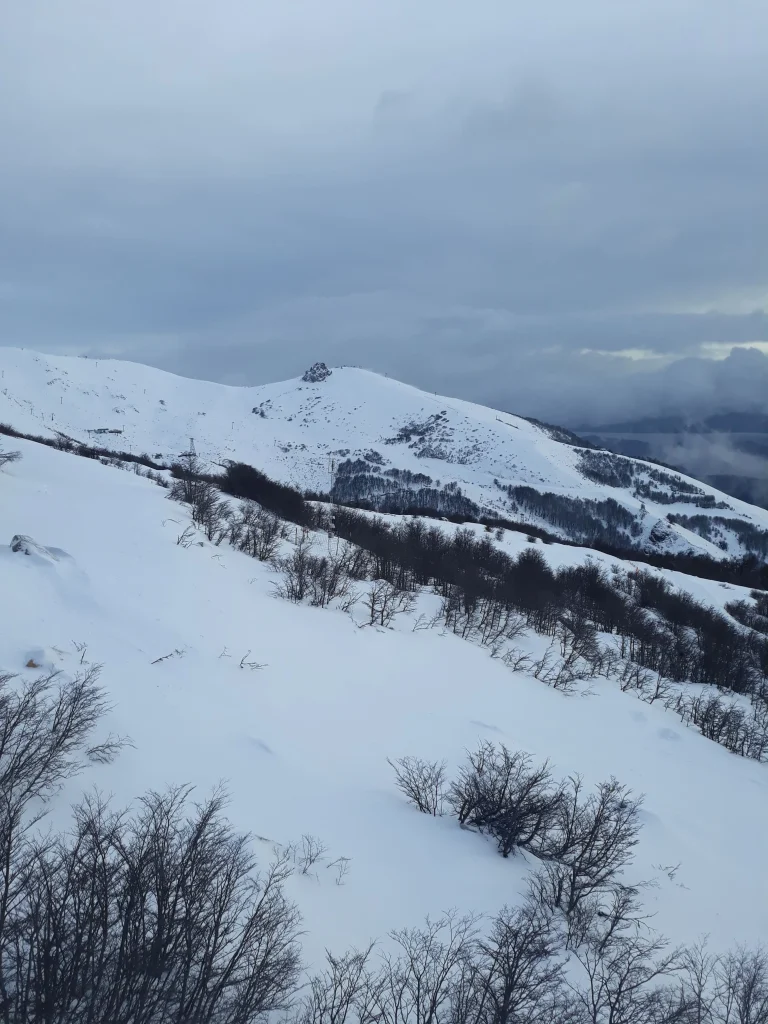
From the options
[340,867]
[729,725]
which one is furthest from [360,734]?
[729,725]

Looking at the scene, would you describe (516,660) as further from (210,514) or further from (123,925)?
(123,925)

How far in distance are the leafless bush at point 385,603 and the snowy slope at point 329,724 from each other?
1.52m

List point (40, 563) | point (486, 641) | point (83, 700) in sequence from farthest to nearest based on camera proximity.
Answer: point (486, 641)
point (40, 563)
point (83, 700)

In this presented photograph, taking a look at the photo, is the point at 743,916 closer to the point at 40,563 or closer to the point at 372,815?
the point at 372,815

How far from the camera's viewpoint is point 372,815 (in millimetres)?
16109

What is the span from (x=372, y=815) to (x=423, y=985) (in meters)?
6.19

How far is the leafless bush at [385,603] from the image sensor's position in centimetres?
3378

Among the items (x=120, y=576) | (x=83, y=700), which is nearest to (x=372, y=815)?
(x=83, y=700)

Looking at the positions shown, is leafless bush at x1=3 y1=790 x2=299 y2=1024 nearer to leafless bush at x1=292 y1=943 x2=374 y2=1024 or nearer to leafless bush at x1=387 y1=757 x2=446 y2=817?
leafless bush at x1=292 y1=943 x2=374 y2=1024

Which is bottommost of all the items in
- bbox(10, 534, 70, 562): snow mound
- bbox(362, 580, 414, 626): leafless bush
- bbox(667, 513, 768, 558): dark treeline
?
bbox(667, 513, 768, 558): dark treeline

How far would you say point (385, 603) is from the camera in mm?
34875

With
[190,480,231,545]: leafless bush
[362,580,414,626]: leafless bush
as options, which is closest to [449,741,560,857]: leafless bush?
[362,580,414,626]: leafless bush

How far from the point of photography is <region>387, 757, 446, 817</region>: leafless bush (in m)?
17.0

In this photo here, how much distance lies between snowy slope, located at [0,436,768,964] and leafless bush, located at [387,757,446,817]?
18.3 inches
